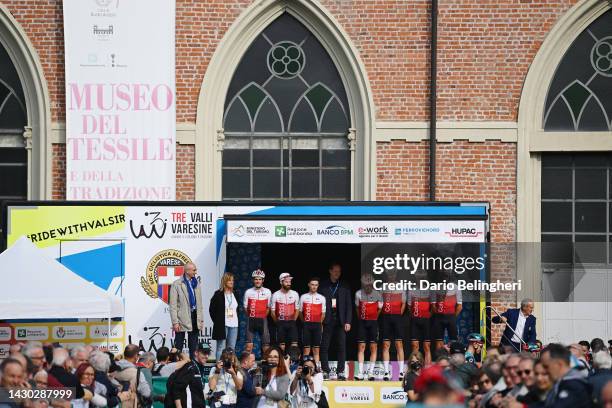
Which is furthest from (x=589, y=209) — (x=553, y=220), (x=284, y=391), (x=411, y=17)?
(x=284, y=391)

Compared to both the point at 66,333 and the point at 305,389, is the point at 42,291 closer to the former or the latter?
the point at 66,333

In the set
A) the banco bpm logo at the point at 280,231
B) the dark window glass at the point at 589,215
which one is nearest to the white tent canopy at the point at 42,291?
the banco bpm logo at the point at 280,231

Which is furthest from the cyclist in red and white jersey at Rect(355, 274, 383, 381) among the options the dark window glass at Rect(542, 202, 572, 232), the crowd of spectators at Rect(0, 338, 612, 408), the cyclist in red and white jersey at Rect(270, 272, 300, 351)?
the dark window glass at Rect(542, 202, 572, 232)

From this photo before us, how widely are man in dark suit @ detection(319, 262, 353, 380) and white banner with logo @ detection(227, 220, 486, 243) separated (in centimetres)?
69

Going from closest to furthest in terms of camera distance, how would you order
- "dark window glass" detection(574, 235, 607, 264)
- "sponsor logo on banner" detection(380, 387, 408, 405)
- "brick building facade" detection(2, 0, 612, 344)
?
"sponsor logo on banner" detection(380, 387, 408, 405) → "dark window glass" detection(574, 235, 607, 264) → "brick building facade" detection(2, 0, 612, 344)

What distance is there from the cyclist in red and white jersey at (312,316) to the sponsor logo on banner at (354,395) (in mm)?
1108

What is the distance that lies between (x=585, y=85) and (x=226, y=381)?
1061 centimetres

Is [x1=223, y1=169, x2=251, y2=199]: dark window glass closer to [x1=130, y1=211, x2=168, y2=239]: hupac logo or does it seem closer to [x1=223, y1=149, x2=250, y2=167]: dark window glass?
[x1=223, y1=149, x2=250, y2=167]: dark window glass

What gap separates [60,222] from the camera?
23.0m

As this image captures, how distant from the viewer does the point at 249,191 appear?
89.2 ft

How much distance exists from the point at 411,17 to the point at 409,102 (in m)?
1.60

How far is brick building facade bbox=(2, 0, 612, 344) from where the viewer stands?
26547 millimetres

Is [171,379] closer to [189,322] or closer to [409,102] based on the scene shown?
[189,322]

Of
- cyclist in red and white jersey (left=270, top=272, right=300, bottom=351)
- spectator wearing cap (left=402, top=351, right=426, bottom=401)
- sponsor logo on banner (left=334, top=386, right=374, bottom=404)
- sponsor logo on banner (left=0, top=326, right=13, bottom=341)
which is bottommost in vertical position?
sponsor logo on banner (left=334, top=386, right=374, bottom=404)
